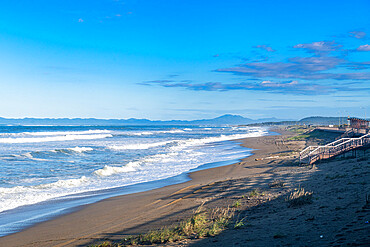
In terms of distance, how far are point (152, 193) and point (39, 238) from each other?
222 inches

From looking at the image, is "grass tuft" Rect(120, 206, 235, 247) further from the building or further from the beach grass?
the building

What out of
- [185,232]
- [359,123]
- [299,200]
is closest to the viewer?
[185,232]

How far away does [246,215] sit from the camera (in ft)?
27.2

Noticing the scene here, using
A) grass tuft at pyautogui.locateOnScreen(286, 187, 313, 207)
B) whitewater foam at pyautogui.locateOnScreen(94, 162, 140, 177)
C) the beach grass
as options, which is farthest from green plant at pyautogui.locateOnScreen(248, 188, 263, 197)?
whitewater foam at pyautogui.locateOnScreen(94, 162, 140, 177)

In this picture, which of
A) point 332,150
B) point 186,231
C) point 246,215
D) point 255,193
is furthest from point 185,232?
point 332,150

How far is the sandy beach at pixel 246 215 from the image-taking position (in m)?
6.07

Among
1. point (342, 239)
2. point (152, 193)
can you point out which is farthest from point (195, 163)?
point (342, 239)

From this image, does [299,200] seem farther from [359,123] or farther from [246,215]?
[359,123]

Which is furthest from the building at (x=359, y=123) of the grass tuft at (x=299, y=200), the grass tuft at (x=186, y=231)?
the grass tuft at (x=186, y=231)

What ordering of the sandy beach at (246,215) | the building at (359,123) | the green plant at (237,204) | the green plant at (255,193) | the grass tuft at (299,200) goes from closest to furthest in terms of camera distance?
the sandy beach at (246,215)
the grass tuft at (299,200)
the green plant at (237,204)
the green plant at (255,193)
the building at (359,123)

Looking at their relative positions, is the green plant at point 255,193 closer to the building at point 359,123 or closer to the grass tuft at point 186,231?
the grass tuft at point 186,231

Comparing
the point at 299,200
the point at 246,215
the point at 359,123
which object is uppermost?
the point at 359,123

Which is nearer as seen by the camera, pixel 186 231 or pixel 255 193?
pixel 186 231

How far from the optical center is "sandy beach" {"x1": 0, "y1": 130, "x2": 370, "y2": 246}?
6070mm
